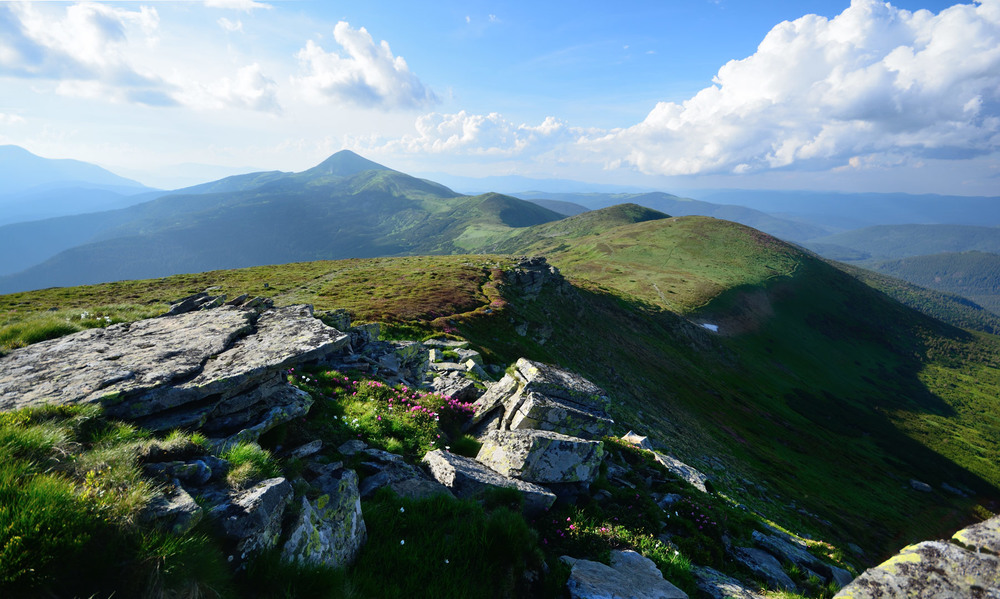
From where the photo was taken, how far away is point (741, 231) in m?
191

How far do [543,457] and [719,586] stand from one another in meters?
5.02

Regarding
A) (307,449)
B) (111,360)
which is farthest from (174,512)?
(111,360)

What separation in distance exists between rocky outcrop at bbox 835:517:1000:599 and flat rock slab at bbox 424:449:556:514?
595 centimetres

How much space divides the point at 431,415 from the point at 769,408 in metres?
82.2

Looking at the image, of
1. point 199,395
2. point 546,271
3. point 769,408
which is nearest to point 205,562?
point 199,395

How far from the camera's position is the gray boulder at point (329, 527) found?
6.18 m

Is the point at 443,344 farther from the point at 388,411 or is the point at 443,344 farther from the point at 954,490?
the point at 954,490

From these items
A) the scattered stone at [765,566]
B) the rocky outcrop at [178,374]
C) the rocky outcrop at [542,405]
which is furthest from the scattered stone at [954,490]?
the rocky outcrop at [178,374]

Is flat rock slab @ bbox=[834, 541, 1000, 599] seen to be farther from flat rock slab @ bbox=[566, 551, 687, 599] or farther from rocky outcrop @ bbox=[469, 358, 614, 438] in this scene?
rocky outcrop @ bbox=[469, 358, 614, 438]

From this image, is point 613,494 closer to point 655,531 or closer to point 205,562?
point 655,531

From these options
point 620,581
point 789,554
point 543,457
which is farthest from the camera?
point 789,554

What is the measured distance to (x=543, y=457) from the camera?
36.6ft

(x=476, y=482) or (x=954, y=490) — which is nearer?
(x=476, y=482)

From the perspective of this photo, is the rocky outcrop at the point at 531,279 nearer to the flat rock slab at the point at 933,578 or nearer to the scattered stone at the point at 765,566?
the scattered stone at the point at 765,566
